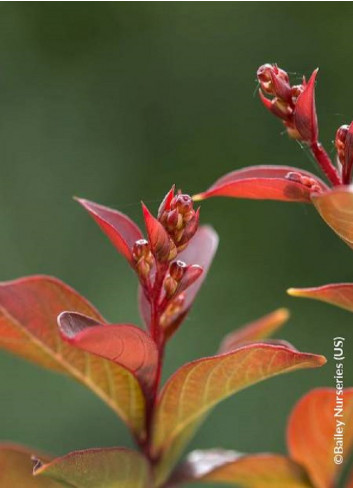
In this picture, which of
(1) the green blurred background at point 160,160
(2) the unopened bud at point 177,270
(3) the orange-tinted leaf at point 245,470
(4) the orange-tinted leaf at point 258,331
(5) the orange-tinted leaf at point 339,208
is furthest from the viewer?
(1) the green blurred background at point 160,160

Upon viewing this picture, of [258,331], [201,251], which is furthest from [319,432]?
[201,251]

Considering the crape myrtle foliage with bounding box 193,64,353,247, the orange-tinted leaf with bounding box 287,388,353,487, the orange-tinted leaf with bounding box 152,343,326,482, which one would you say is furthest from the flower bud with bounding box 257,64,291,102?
the orange-tinted leaf with bounding box 287,388,353,487

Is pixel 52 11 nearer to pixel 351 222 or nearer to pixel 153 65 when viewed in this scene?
pixel 153 65

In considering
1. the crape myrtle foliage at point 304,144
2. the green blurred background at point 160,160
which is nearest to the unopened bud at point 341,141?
the crape myrtle foliage at point 304,144

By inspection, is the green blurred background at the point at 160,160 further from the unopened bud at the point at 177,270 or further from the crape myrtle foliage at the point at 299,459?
the unopened bud at the point at 177,270

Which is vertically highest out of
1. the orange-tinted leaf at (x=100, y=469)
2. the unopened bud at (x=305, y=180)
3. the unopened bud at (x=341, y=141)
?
the unopened bud at (x=341, y=141)

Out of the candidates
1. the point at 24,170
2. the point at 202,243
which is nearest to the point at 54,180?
the point at 24,170
